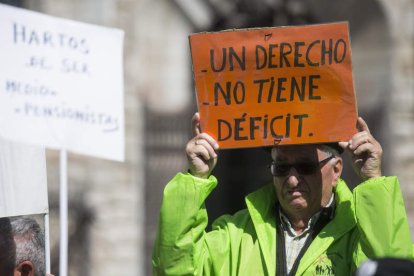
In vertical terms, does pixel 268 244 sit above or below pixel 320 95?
below

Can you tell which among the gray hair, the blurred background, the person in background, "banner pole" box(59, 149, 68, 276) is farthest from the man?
the blurred background

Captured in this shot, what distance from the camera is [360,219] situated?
14.5 ft

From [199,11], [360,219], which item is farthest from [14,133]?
[199,11]

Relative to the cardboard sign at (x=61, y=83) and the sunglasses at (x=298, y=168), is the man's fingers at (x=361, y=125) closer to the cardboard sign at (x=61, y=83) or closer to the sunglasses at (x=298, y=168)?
the sunglasses at (x=298, y=168)

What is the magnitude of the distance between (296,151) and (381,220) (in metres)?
0.46

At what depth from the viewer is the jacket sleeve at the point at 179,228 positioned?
4488mm

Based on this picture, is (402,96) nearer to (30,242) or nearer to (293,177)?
(293,177)

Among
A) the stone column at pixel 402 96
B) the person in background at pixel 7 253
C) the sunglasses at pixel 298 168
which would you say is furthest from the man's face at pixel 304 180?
the stone column at pixel 402 96

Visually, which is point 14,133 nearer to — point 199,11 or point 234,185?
point 199,11

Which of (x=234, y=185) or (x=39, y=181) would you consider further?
(x=234, y=185)

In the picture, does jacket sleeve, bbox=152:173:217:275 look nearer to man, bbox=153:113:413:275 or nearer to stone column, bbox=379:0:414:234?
man, bbox=153:113:413:275

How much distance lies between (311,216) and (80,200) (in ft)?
20.4

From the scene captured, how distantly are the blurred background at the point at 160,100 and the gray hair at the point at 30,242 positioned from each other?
5.76m

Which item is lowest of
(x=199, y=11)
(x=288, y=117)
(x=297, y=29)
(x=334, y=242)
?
(x=334, y=242)
